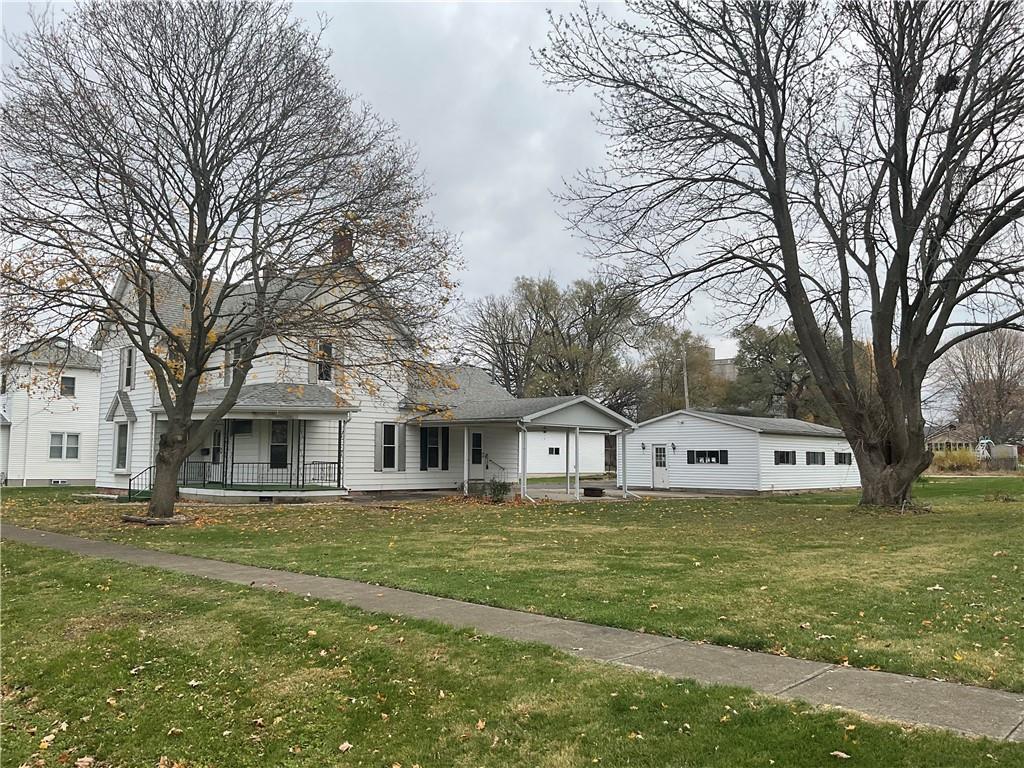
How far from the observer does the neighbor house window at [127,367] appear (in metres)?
29.1

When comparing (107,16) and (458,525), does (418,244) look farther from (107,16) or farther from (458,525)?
(107,16)

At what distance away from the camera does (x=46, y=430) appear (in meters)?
35.9

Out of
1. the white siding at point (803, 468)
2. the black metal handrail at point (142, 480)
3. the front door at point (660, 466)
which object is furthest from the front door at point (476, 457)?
the white siding at point (803, 468)

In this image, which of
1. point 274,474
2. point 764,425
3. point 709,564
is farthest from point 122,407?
point 764,425

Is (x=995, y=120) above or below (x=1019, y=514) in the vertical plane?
above

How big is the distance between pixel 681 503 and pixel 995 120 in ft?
45.7

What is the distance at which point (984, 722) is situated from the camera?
4.50 m

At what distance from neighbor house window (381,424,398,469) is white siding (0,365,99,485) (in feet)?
49.7

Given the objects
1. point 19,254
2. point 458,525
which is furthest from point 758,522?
point 19,254

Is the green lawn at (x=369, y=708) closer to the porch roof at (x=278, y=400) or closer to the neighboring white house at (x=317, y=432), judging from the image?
the neighboring white house at (x=317, y=432)

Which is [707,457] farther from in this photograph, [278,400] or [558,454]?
[278,400]

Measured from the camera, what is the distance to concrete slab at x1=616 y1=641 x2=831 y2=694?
17.7 ft

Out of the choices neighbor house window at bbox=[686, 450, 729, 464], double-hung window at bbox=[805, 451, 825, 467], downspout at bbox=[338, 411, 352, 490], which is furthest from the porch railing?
double-hung window at bbox=[805, 451, 825, 467]

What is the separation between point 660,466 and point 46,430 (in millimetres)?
28808
